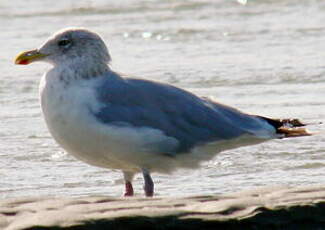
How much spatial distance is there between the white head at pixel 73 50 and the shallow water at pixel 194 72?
33.4 inches

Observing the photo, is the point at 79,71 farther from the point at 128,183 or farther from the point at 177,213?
the point at 177,213

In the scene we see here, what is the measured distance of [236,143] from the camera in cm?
643

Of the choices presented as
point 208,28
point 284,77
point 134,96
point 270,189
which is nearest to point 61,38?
point 134,96

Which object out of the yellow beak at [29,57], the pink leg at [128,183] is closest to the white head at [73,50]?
the yellow beak at [29,57]

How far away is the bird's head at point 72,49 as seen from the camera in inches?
257

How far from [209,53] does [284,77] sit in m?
1.34

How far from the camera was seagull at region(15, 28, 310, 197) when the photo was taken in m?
6.11

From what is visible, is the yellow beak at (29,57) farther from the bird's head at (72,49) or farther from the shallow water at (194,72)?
the shallow water at (194,72)

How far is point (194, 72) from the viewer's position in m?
10.3

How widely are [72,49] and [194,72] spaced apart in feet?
12.7

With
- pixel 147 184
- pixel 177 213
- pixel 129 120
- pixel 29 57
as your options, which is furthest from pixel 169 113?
pixel 177 213

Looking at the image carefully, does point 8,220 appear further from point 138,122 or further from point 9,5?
point 9,5

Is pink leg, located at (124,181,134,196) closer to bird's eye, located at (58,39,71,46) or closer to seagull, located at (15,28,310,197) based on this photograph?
seagull, located at (15,28,310,197)

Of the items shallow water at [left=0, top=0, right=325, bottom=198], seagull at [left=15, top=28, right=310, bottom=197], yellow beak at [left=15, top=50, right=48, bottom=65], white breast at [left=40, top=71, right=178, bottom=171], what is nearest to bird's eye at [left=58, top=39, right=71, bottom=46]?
seagull at [left=15, top=28, right=310, bottom=197]
